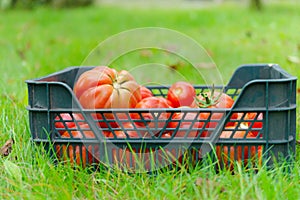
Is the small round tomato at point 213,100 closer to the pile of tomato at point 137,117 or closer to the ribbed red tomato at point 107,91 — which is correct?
the pile of tomato at point 137,117

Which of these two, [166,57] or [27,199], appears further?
[166,57]

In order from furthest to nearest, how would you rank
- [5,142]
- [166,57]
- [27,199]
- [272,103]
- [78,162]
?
[166,57] < [5,142] < [78,162] < [272,103] < [27,199]

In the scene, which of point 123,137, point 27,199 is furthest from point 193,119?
point 27,199

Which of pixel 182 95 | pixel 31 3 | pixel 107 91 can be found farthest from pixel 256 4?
pixel 107 91

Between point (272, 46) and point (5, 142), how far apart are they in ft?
10.7

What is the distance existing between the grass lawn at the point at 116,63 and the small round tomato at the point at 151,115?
0.58ft

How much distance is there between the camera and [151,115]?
1847 millimetres

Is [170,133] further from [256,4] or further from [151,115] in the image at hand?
[256,4]

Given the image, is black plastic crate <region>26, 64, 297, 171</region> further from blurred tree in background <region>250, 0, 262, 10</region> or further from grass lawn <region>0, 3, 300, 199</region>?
blurred tree in background <region>250, 0, 262, 10</region>

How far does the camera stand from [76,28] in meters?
7.14

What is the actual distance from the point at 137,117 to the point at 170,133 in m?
0.13

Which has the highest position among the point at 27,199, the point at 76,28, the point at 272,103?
the point at 76,28

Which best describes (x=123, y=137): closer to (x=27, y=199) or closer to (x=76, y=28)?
(x=27, y=199)

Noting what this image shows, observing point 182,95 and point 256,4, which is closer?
point 182,95
